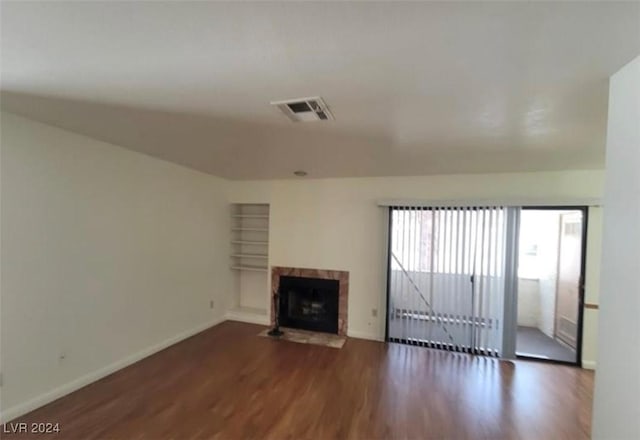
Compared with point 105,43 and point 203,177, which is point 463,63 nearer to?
point 105,43

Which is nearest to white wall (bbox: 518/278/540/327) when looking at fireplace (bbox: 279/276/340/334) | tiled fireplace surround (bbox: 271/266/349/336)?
tiled fireplace surround (bbox: 271/266/349/336)

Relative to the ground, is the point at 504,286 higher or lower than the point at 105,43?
lower

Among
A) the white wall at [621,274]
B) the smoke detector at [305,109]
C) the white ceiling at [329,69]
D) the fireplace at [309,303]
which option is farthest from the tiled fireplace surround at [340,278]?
the white wall at [621,274]

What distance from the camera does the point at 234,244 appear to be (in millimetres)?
5473

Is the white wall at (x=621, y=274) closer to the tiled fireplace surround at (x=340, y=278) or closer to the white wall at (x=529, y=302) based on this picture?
the tiled fireplace surround at (x=340, y=278)

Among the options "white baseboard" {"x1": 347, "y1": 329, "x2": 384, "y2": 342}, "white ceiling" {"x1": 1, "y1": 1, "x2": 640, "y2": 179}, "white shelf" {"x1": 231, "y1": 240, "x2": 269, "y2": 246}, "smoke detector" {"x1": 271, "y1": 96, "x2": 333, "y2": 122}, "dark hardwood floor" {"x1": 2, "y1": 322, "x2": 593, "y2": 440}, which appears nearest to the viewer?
"white ceiling" {"x1": 1, "y1": 1, "x2": 640, "y2": 179}

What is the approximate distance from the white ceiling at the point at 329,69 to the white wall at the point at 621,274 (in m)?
0.23

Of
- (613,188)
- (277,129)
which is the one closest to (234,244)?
(277,129)

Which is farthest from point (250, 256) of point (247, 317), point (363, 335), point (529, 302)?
point (529, 302)

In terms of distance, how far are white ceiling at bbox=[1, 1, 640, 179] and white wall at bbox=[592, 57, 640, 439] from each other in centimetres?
23

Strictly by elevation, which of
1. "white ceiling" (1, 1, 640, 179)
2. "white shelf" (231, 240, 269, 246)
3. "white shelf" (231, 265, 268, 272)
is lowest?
"white shelf" (231, 265, 268, 272)

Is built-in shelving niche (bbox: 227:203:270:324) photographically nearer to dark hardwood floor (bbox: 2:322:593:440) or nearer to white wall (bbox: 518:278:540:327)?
dark hardwood floor (bbox: 2:322:593:440)

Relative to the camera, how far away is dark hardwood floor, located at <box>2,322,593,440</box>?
7.98 feet

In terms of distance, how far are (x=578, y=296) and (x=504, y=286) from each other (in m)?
0.93
